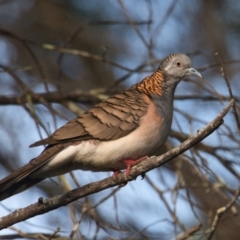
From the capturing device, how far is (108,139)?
491 cm

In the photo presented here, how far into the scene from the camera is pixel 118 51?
9.22m

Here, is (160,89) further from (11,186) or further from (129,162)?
(11,186)

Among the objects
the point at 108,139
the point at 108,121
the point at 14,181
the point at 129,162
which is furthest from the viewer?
the point at 108,121

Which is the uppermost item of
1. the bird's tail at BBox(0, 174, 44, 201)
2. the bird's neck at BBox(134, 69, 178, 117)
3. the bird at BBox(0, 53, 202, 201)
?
the bird's neck at BBox(134, 69, 178, 117)

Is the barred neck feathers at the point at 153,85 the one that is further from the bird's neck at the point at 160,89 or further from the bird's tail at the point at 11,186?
the bird's tail at the point at 11,186

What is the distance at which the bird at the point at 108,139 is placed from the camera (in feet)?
15.1

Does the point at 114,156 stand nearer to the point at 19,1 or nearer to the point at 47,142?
the point at 47,142

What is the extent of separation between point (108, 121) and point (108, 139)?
0.19m

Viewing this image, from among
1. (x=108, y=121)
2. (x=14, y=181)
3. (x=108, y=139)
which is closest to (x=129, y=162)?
(x=108, y=139)

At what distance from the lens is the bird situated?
15.1ft

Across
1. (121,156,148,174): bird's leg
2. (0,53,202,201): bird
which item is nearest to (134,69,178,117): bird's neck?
(0,53,202,201): bird

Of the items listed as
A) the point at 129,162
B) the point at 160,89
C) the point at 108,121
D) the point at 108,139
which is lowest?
the point at 129,162

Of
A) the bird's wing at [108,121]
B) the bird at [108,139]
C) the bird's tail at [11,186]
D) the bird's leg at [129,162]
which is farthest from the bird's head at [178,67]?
the bird's tail at [11,186]

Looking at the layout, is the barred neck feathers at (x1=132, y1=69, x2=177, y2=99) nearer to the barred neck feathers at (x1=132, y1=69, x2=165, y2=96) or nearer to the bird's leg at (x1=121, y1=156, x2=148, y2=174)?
the barred neck feathers at (x1=132, y1=69, x2=165, y2=96)
